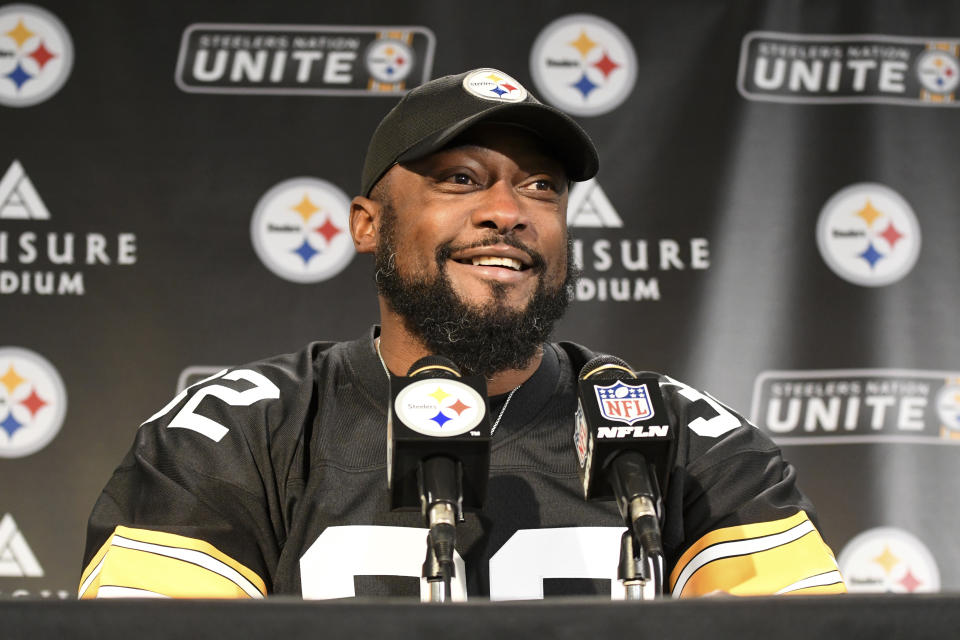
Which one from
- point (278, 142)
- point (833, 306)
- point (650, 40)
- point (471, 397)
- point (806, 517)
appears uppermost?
point (650, 40)

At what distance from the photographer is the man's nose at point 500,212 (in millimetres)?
1543

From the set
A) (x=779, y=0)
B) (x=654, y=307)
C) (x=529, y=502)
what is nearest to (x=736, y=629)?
(x=529, y=502)

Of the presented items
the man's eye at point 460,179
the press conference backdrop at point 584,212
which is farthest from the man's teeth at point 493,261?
the press conference backdrop at point 584,212

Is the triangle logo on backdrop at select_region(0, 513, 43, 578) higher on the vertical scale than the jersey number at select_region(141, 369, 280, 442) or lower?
lower

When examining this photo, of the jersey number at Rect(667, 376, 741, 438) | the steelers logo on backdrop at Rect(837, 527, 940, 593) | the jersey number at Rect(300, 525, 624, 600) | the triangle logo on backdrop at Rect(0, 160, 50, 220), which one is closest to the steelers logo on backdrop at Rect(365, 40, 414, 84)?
the triangle logo on backdrop at Rect(0, 160, 50, 220)

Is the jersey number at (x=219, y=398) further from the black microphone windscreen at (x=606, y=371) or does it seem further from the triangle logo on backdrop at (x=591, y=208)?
the triangle logo on backdrop at (x=591, y=208)

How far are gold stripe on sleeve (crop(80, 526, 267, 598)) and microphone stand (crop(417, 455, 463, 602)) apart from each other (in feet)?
1.27

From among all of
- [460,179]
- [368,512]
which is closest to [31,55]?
[460,179]

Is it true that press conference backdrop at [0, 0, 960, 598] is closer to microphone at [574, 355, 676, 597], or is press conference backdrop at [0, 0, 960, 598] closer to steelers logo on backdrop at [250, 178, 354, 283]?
steelers logo on backdrop at [250, 178, 354, 283]

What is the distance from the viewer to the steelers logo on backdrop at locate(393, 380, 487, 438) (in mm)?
1034

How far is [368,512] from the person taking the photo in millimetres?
1436

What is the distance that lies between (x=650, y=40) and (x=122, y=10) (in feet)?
4.20

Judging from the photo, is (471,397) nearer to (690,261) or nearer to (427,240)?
(427,240)

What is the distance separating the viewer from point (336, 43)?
2.58 m
